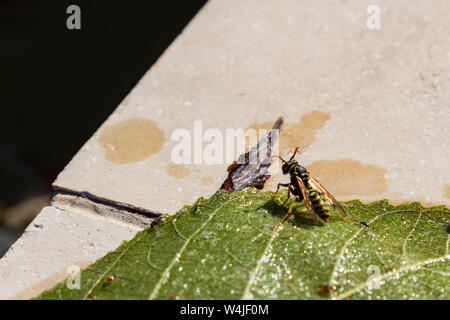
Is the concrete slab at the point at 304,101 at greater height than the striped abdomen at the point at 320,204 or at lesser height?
greater

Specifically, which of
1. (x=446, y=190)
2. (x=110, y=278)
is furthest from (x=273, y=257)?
(x=446, y=190)

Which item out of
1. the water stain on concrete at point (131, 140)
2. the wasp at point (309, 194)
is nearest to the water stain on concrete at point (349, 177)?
the wasp at point (309, 194)

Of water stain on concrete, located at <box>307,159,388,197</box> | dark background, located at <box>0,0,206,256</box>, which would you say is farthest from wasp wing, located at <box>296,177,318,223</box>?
dark background, located at <box>0,0,206,256</box>

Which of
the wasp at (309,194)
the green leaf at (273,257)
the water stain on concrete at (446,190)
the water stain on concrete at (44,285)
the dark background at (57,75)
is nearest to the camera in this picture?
the green leaf at (273,257)

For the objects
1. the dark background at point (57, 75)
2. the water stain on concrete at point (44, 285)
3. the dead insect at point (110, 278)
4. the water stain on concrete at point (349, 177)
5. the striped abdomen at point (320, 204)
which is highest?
the dark background at point (57, 75)

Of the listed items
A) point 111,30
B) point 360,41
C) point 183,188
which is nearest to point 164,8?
point 111,30

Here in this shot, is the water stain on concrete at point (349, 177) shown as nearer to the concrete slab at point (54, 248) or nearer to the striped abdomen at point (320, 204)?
the striped abdomen at point (320, 204)
